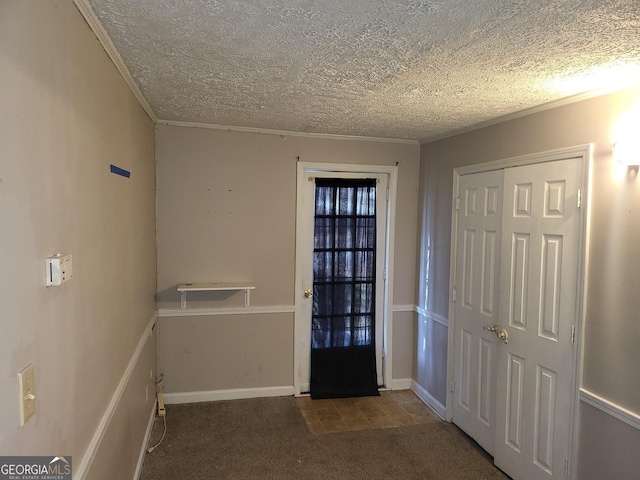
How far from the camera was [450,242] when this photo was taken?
137 inches

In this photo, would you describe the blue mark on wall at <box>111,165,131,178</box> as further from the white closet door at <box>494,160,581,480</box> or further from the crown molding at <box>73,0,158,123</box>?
the white closet door at <box>494,160,581,480</box>

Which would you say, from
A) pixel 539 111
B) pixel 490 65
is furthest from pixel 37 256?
pixel 539 111

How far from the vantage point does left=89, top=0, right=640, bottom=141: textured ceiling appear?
55.4 inches

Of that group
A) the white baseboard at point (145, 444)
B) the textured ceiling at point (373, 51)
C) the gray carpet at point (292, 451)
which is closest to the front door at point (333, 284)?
the gray carpet at point (292, 451)

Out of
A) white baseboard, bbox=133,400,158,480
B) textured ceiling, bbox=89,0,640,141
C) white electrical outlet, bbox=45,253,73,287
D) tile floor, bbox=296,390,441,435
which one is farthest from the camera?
tile floor, bbox=296,390,441,435

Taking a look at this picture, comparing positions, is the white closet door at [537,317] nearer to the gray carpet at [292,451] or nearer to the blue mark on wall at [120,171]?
the gray carpet at [292,451]

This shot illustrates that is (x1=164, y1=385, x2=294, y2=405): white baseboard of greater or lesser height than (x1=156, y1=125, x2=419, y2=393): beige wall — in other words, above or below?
below

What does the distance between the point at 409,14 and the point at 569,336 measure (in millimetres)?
2002

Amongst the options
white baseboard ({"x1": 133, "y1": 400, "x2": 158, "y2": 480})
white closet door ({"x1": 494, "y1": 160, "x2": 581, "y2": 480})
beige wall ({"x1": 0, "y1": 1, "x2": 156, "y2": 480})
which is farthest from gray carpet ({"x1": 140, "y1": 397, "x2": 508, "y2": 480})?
beige wall ({"x1": 0, "y1": 1, "x2": 156, "y2": 480})

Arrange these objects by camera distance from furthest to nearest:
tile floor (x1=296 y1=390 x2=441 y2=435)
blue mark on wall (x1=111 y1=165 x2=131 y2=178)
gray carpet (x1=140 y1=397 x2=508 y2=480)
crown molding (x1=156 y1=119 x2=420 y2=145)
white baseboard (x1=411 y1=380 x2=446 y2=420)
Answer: white baseboard (x1=411 y1=380 x2=446 y2=420), crown molding (x1=156 y1=119 x2=420 y2=145), tile floor (x1=296 y1=390 x2=441 y2=435), gray carpet (x1=140 y1=397 x2=508 y2=480), blue mark on wall (x1=111 y1=165 x2=131 y2=178)

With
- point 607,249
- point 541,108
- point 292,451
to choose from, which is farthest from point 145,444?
point 541,108

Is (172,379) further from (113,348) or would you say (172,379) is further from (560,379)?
(560,379)

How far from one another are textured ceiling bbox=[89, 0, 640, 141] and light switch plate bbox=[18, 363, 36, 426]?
1223mm

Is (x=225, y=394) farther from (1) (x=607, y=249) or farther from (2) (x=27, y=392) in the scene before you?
(1) (x=607, y=249)
